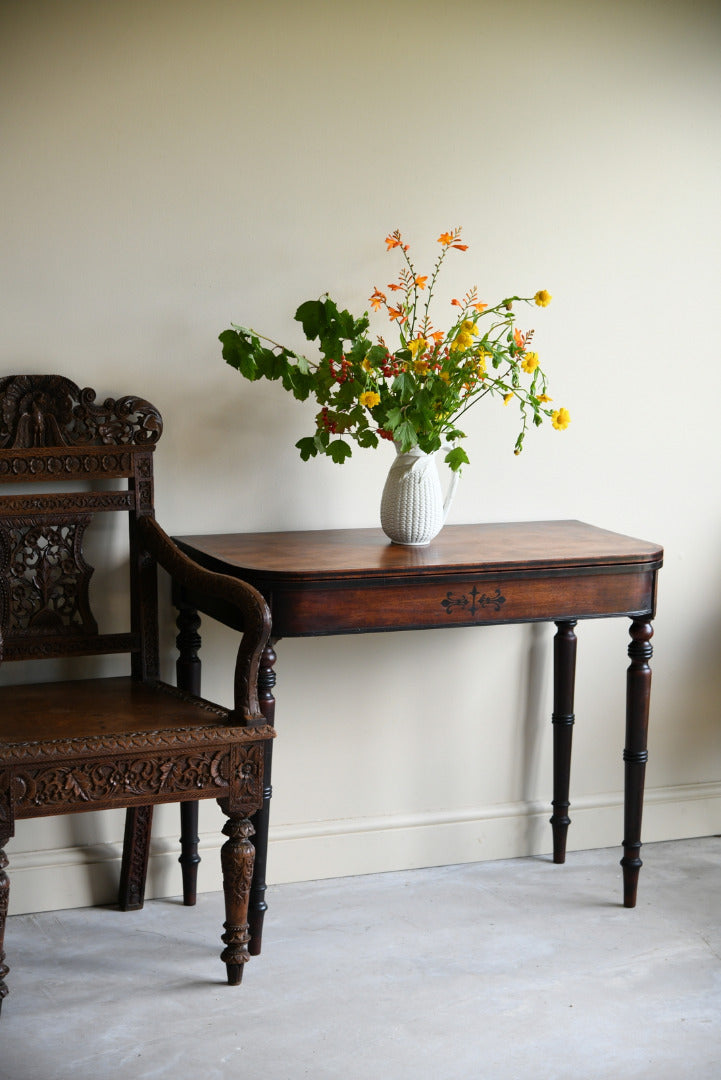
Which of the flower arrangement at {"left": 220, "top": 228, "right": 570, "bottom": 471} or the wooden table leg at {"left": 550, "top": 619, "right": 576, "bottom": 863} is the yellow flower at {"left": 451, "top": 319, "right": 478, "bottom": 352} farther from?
the wooden table leg at {"left": 550, "top": 619, "right": 576, "bottom": 863}

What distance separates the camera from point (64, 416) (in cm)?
254

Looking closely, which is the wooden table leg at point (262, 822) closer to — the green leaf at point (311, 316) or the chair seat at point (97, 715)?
the chair seat at point (97, 715)

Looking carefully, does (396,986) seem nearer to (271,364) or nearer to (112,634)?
(112,634)

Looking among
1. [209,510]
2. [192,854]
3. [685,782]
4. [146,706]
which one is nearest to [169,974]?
[192,854]

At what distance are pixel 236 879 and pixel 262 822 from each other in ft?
0.53

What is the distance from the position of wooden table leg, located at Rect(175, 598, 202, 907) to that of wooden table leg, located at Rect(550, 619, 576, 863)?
0.89 meters

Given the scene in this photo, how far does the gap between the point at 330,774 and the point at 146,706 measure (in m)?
0.70

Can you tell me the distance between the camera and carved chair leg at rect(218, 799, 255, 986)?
221cm

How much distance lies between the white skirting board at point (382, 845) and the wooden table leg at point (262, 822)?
368mm

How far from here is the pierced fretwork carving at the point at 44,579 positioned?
99.0 inches

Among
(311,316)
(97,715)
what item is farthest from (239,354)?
(97,715)

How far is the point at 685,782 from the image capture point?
321cm

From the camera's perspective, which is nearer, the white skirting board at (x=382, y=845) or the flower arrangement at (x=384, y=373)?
the flower arrangement at (x=384, y=373)

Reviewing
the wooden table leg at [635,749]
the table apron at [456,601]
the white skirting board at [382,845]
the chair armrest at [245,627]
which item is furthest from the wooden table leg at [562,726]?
the chair armrest at [245,627]
